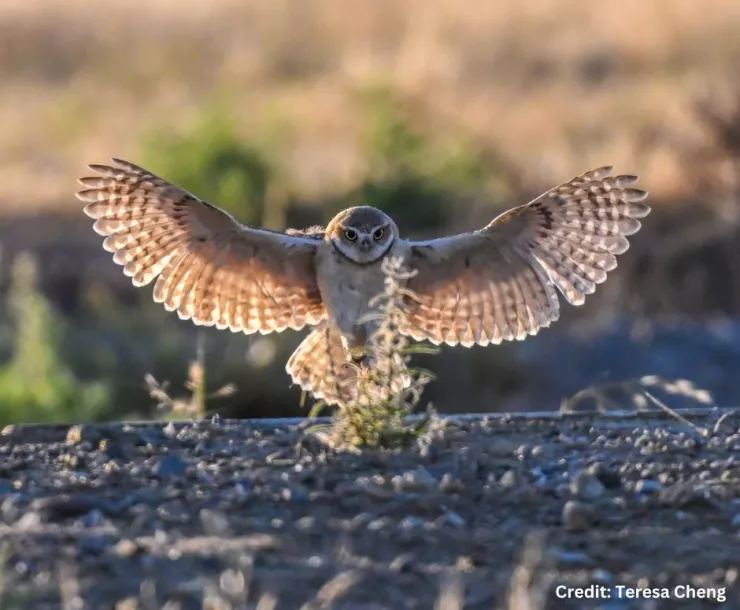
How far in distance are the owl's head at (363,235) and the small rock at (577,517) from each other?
2.06m

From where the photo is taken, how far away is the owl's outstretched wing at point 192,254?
20.8ft

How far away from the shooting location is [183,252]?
21.0 ft

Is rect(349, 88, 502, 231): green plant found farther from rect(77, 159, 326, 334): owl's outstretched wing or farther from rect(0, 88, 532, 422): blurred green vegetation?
rect(77, 159, 326, 334): owl's outstretched wing

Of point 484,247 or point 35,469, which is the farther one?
point 484,247

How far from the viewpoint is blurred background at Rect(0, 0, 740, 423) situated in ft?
44.9

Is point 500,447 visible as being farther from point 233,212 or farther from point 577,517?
point 233,212

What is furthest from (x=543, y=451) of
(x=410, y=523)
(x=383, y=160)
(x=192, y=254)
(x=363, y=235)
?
(x=383, y=160)

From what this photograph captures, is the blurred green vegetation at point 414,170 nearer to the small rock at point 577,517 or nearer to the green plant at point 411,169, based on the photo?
the green plant at point 411,169

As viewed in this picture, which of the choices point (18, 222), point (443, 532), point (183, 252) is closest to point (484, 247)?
point (183, 252)

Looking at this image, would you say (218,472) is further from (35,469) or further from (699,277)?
(699,277)

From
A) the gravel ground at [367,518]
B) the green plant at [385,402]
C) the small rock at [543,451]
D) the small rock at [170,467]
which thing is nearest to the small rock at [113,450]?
Result: the gravel ground at [367,518]

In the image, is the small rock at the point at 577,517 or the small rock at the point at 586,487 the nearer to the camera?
the small rock at the point at 577,517

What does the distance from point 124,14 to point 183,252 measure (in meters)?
24.0

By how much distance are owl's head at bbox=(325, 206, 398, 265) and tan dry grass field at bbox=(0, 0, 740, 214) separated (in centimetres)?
1062
